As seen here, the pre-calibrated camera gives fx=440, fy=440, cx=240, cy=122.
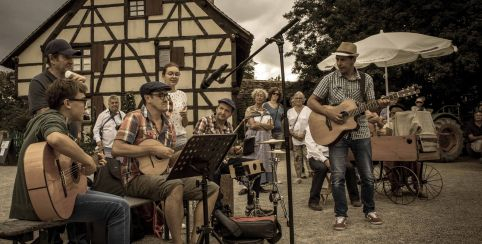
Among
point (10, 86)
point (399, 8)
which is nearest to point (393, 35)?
point (399, 8)

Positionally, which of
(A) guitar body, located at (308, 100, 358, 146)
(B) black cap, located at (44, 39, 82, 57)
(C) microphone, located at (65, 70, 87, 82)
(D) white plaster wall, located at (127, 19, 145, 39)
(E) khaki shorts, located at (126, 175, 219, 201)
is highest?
(D) white plaster wall, located at (127, 19, 145, 39)

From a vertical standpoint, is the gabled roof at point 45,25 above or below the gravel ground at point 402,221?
above

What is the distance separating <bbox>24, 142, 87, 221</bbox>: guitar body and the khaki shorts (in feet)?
3.23

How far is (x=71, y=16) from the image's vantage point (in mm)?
19234

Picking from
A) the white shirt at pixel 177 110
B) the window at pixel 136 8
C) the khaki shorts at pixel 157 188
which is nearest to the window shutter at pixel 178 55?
the window at pixel 136 8

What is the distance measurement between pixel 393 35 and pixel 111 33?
13935 mm

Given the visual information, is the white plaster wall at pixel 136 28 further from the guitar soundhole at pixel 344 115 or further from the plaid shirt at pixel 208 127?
the guitar soundhole at pixel 344 115

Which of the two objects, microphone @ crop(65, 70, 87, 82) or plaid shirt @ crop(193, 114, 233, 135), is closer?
microphone @ crop(65, 70, 87, 82)

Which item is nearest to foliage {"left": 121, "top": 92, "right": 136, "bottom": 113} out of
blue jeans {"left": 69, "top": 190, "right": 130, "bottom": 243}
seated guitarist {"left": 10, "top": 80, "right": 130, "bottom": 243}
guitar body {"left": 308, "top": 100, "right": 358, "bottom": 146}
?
guitar body {"left": 308, "top": 100, "right": 358, "bottom": 146}

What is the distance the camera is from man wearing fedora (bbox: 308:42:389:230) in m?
5.03

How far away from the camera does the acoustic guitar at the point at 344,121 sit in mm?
4946

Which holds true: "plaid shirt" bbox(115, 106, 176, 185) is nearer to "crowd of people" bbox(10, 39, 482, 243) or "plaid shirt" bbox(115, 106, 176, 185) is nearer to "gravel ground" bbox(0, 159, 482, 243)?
"crowd of people" bbox(10, 39, 482, 243)

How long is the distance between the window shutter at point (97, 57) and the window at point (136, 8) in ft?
6.47

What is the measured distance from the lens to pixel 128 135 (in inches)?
159
